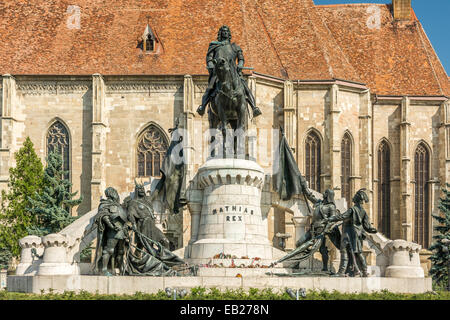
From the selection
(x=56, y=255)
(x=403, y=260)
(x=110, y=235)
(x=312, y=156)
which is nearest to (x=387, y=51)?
(x=312, y=156)

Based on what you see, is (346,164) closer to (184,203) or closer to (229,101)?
(184,203)

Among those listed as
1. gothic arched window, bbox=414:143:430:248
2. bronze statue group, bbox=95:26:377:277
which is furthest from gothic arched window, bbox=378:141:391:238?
bronze statue group, bbox=95:26:377:277

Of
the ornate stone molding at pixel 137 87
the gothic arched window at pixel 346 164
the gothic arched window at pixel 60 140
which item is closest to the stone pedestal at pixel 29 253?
the gothic arched window at pixel 60 140

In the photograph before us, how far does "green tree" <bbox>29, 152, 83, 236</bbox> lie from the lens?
3959cm

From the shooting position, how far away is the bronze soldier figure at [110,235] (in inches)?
785

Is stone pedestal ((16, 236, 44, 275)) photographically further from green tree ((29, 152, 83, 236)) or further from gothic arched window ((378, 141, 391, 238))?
gothic arched window ((378, 141, 391, 238))

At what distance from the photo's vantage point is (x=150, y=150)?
149ft

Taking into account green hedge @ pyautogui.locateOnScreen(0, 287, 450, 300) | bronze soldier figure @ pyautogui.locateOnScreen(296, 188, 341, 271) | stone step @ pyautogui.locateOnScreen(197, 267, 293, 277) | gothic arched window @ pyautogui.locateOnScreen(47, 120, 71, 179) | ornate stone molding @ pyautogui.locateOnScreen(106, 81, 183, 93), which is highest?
ornate stone molding @ pyautogui.locateOnScreen(106, 81, 183, 93)

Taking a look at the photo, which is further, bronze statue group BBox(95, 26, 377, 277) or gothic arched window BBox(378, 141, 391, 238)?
gothic arched window BBox(378, 141, 391, 238)

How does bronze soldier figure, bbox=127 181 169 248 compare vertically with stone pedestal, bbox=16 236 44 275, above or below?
above

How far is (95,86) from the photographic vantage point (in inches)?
1751

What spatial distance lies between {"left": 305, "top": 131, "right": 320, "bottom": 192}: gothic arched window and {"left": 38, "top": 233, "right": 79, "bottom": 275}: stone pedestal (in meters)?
26.3

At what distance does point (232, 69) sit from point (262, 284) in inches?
252
